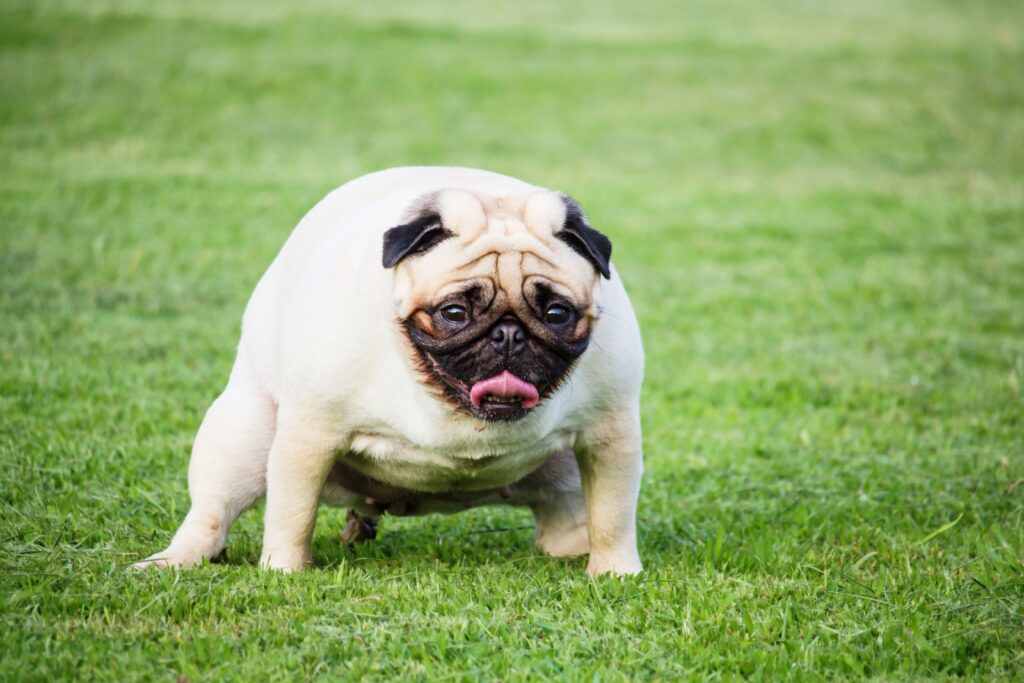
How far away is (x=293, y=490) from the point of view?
15.1ft

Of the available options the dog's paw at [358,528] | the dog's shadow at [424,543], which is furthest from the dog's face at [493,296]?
the dog's paw at [358,528]

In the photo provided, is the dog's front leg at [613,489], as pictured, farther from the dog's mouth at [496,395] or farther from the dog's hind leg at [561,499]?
the dog's mouth at [496,395]

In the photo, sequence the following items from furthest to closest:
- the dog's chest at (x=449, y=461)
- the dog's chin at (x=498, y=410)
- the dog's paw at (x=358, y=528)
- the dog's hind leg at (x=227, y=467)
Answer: the dog's paw at (x=358, y=528) → the dog's hind leg at (x=227, y=467) → the dog's chest at (x=449, y=461) → the dog's chin at (x=498, y=410)

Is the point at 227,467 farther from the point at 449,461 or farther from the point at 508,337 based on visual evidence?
the point at 508,337

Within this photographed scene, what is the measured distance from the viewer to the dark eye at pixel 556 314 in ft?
13.5

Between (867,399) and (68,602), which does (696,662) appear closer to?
(68,602)

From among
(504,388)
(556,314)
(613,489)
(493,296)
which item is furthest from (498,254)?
(613,489)

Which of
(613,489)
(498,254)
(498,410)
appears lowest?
(613,489)

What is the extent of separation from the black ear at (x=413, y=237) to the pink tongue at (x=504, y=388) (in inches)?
20.1

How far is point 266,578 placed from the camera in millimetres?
4445

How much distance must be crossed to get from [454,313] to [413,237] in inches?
12.0

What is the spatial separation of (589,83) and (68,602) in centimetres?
1815

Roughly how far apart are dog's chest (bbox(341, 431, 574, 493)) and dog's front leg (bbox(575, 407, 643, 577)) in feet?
0.51

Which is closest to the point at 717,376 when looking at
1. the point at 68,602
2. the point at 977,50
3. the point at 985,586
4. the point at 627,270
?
the point at 627,270
